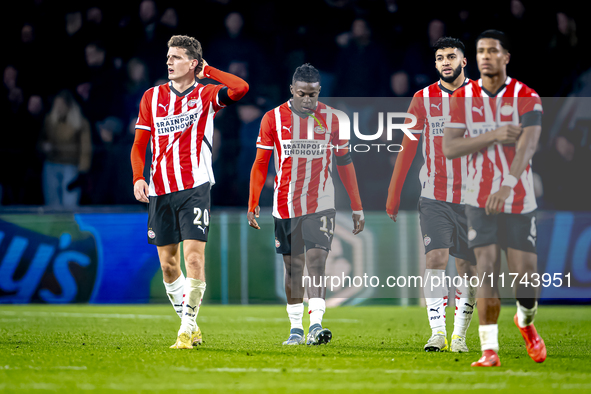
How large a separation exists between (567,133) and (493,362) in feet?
25.4

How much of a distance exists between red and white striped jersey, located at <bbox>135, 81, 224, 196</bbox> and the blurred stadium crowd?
6559mm

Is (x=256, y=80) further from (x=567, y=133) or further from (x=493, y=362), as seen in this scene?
(x=493, y=362)

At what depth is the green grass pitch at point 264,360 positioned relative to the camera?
10.8 ft

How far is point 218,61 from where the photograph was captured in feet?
42.4

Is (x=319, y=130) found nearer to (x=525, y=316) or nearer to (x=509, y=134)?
(x=509, y=134)

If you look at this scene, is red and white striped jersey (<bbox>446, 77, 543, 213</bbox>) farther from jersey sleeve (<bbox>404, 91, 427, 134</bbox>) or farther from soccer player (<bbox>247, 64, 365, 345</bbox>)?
soccer player (<bbox>247, 64, 365, 345</bbox>)

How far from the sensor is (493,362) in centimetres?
388

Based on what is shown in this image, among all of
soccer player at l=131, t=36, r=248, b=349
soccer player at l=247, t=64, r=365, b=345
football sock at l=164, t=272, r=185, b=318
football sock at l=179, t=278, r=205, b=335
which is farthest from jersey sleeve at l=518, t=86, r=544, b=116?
football sock at l=164, t=272, r=185, b=318

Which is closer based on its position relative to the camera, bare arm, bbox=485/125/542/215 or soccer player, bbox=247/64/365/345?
bare arm, bbox=485/125/542/215

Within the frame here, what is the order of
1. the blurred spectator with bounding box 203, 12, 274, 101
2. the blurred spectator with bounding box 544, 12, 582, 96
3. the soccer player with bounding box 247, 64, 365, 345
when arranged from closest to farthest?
the soccer player with bounding box 247, 64, 365, 345 < the blurred spectator with bounding box 544, 12, 582, 96 < the blurred spectator with bounding box 203, 12, 274, 101

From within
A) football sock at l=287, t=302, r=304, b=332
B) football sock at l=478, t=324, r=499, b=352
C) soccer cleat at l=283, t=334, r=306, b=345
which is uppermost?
football sock at l=478, t=324, r=499, b=352

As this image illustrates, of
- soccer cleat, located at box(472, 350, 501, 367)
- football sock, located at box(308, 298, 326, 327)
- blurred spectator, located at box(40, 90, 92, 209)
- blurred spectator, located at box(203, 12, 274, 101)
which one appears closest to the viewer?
soccer cleat, located at box(472, 350, 501, 367)

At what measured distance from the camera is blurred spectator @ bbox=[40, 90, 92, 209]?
37.9 feet

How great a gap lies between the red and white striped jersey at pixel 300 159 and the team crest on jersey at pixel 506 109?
1.69 m
